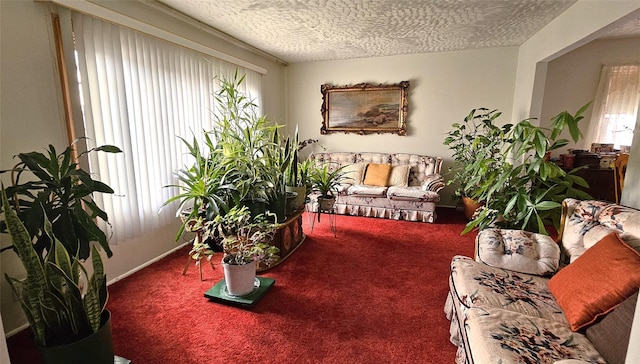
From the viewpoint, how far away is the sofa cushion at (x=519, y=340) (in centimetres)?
113

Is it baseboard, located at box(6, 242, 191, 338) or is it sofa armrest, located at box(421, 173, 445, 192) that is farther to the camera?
sofa armrest, located at box(421, 173, 445, 192)

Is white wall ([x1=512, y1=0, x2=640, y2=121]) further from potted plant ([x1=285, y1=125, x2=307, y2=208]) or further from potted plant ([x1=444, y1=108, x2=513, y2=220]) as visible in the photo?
potted plant ([x1=285, y1=125, x2=307, y2=208])

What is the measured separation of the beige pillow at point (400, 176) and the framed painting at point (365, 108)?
0.64 metres

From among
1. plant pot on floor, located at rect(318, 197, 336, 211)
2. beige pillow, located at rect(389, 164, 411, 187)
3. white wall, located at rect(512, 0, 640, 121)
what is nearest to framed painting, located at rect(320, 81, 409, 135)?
beige pillow, located at rect(389, 164, 411, 187)

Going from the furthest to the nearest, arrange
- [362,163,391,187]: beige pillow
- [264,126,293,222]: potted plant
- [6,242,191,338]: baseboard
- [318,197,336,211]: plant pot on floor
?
[362,163,391,187]: beige pillow → [318,197,336,211]: plant pot on floor → [264,126,293,222]: potted plant → [6,242,191,338]: baseboard

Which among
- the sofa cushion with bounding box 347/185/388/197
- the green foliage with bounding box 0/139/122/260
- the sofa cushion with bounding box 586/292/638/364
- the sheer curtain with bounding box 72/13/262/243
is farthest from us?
the sofa cushion with bounding box 347/185/388/197

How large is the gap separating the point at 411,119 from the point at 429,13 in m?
1.99

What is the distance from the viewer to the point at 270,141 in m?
2.60

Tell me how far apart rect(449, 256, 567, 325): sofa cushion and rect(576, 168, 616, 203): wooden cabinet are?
297 centimetres

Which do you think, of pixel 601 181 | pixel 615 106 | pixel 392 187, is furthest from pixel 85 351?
pixel 615 106

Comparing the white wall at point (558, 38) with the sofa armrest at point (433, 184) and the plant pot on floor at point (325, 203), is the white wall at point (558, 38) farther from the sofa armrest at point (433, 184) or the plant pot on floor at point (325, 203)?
the plant pot on floor at point (325, 203)

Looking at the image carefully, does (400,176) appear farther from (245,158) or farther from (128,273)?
(128,273)

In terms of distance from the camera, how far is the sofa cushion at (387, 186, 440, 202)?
3.90 m

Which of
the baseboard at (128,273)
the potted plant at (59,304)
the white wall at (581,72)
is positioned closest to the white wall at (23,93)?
the baseboard at (128,273)
